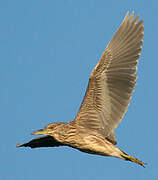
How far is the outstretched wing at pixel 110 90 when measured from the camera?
10117 mm

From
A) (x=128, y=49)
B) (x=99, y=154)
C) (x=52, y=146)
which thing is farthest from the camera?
(x=52, y=146)

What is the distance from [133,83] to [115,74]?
478 mm

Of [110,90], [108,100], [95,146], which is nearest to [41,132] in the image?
[95,146]

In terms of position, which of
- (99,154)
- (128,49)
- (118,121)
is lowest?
(99,154)

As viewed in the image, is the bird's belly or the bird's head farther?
the bird's head

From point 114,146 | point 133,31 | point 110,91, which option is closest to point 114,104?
point 110,91

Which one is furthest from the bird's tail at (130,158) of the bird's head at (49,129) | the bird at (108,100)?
the bird's head at (49,129)

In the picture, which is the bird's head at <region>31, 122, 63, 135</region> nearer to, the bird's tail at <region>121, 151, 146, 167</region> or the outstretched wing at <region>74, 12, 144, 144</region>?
the outstretched wing at <region>74, 12, 144, 144</region>

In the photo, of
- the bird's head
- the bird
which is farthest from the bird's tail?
the bird's head

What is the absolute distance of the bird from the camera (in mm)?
9836

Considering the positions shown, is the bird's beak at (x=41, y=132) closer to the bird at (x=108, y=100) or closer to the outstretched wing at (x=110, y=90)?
the bird at (x=108, y=100)

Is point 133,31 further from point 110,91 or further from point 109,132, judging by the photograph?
point 109,132

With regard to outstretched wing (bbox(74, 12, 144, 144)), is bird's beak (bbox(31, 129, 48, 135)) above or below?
below

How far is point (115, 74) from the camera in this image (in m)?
10.4
